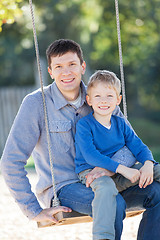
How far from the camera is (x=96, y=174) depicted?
280cm

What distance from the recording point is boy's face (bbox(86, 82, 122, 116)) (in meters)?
3.00

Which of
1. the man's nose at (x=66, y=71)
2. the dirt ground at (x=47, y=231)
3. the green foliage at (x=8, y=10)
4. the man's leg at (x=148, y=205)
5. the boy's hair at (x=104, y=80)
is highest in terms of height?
the green foliage at (x=8, y=10)

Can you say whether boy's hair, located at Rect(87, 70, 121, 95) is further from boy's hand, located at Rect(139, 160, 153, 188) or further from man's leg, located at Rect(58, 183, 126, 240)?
man's leg, located at Rect(58, 183, 126, 240)

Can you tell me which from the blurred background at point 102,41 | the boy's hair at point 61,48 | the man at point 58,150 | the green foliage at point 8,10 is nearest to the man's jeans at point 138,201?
the man at point 58,150

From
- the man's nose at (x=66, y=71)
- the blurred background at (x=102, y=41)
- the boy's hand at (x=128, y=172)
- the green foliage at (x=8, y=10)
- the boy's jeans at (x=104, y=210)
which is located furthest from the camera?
the blurred background at (x=102, y=41)

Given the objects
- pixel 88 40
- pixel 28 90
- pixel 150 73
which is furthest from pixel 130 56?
pixel 28 90

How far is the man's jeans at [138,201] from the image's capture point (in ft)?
9.46

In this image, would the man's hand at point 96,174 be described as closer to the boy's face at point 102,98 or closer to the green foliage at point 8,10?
the boy's face at point 102,98

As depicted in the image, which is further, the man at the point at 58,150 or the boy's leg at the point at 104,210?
the man at the point at 58,150

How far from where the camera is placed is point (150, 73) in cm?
1596

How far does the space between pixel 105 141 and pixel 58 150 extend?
36 cm

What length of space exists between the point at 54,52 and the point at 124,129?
75cm

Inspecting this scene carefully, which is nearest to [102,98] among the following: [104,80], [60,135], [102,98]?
[102,98]

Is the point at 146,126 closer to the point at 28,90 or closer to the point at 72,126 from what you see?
the point at 28,90
